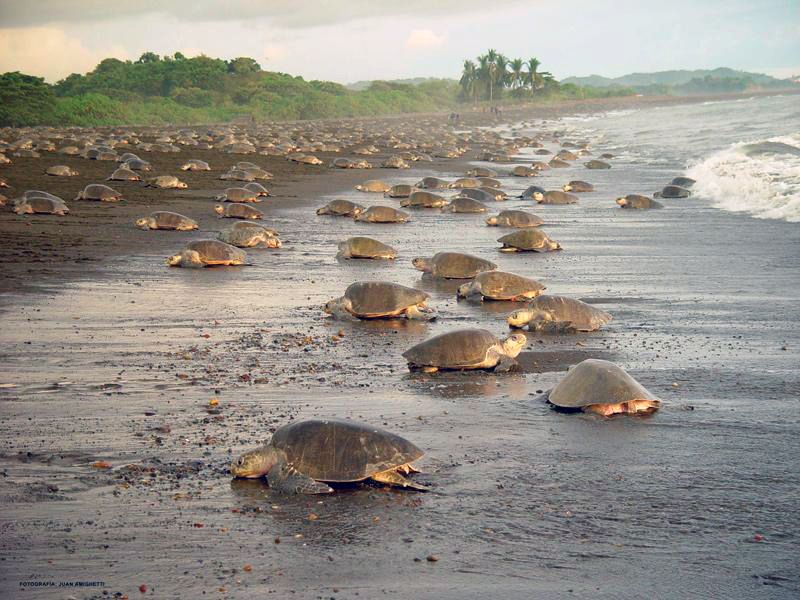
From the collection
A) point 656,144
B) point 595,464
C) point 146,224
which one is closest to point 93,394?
point 595,464

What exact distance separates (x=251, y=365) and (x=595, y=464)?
3487 mm

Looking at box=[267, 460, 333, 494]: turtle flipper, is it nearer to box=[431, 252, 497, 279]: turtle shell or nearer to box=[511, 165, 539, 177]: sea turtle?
box=[431, 252, 497, 279]: turtle shell

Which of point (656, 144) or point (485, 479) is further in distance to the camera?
point (656, 144)

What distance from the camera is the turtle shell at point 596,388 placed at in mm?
7281

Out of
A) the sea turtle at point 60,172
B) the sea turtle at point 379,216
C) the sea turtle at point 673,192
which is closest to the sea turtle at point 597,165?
the sea turtle at point 673,192

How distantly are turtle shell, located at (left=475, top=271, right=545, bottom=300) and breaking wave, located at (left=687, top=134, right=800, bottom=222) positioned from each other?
32.9 ft

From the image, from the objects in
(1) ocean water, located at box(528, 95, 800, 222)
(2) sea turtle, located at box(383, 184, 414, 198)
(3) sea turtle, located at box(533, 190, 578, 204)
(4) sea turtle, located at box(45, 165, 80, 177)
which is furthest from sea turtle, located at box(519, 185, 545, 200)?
(4) sea turtle, located at box(45, 165, 80, 177)

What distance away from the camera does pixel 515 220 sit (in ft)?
63.1

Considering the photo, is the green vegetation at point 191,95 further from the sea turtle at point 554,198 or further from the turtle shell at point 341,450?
the turtle shell at point 341,450

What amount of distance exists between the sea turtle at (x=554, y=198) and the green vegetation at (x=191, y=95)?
1919 inches

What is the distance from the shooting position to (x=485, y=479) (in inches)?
236

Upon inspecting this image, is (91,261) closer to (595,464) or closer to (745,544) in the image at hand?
(595,464)

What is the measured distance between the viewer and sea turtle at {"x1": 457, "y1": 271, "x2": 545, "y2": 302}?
11750 millimetres

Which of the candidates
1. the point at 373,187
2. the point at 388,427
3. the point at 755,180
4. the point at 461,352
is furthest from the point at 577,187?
the point at 388,427
